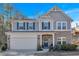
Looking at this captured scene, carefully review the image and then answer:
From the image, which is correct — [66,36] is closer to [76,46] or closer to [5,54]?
[76,46]

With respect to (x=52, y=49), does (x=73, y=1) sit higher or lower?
higher

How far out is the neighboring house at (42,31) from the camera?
15.2 m

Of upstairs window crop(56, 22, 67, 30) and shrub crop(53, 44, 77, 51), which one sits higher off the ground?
upstairs window crop(56, 22, 67, 30)

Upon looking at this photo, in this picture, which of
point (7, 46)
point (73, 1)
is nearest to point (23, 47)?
point (7, 46)

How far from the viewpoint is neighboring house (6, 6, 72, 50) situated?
15.2m

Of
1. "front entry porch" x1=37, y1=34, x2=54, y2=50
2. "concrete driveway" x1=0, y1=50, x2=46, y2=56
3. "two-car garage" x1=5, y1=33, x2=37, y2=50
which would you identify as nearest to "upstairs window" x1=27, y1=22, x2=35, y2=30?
"two-car garage" x1=5, y1=33, x2=37, y2=50

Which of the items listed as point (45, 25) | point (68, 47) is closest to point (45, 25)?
point (45, 25)

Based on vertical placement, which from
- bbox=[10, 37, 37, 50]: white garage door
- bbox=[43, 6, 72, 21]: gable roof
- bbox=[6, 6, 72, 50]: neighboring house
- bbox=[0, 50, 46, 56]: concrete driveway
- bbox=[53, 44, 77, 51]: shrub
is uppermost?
bbox=[43, 6, 72, 21]: gable roof

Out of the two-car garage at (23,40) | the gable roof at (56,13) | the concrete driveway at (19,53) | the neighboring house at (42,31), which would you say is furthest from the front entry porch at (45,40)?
the gable roof at (56,13)

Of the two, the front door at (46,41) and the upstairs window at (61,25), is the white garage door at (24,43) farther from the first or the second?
the upstairs window at (61,25)

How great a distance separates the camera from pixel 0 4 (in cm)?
1523

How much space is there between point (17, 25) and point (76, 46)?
4.69ft

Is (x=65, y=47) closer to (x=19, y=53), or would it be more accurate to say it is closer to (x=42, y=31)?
(x=42, y=31)

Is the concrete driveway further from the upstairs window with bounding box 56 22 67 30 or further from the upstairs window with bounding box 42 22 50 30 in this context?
the upstairs window with bounding box 56 22 67 30
